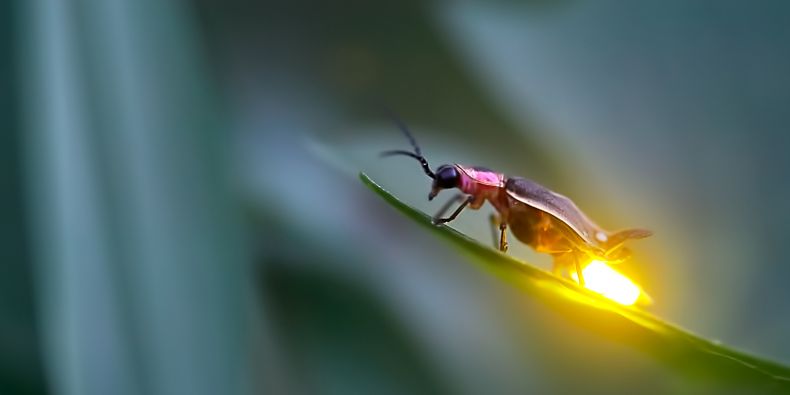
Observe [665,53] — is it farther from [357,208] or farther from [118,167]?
[118,167]

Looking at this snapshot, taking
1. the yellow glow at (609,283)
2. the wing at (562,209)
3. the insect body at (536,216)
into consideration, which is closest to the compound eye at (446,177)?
the insect body at (536,216)

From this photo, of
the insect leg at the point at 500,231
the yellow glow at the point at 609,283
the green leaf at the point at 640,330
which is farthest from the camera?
the insect leg at the point at 500,231

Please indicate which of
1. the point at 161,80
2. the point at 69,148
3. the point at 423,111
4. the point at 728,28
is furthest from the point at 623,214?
the point at 69,148

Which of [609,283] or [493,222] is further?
[493,222]

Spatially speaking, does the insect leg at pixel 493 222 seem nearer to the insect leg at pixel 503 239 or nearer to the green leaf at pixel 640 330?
the insect leg at pixel 503 239

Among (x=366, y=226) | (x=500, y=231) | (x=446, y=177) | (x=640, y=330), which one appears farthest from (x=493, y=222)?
(x=640, y=330)

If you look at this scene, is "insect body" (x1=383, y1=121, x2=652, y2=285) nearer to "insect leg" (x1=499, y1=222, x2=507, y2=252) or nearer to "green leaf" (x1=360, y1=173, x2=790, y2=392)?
"insect leg" (x1=499, y1=222, x2=507, y2=252)

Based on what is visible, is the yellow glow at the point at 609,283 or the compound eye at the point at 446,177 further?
the compound eye at the point at 446,177

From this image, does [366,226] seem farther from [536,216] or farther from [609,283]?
[609,283]

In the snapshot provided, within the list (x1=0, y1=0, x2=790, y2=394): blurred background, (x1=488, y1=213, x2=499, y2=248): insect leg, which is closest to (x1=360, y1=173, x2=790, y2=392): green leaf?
(x1=0, y1=0, x2=790, y2=394): blurred background
